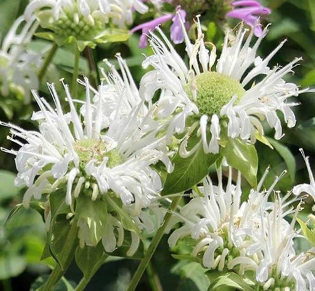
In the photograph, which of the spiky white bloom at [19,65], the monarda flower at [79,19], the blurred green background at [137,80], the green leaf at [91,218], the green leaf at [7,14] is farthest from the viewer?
the green leaf at [7,14]

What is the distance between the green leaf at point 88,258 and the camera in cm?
108

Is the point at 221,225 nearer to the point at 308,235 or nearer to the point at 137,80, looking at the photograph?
the point at 308,235

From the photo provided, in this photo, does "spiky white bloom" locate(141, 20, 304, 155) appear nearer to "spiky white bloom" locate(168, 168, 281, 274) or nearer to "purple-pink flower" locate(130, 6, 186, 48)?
"spiky white bloom" locate(168, 168, 281, 274)

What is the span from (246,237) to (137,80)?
0.51 meters

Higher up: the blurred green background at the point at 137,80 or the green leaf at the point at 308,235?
the green leaf at the point at 308,235

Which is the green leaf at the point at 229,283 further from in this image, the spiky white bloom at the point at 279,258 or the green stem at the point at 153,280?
the green stem at the point at 153,280

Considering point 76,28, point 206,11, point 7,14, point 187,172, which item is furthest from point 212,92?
point 7,14

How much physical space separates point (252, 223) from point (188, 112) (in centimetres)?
19

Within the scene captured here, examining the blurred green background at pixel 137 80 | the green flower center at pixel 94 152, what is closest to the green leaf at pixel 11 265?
the blurred green background at pixel 137 80

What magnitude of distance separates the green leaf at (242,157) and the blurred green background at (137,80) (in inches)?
14.2

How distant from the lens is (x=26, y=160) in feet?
3.53

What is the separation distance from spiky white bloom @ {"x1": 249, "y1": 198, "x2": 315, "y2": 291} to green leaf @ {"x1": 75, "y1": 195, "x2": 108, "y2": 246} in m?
0.19

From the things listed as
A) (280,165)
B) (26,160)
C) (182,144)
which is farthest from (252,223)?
(280,165)

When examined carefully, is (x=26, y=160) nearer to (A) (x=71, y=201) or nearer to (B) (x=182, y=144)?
(A) (x=71, y=201)
